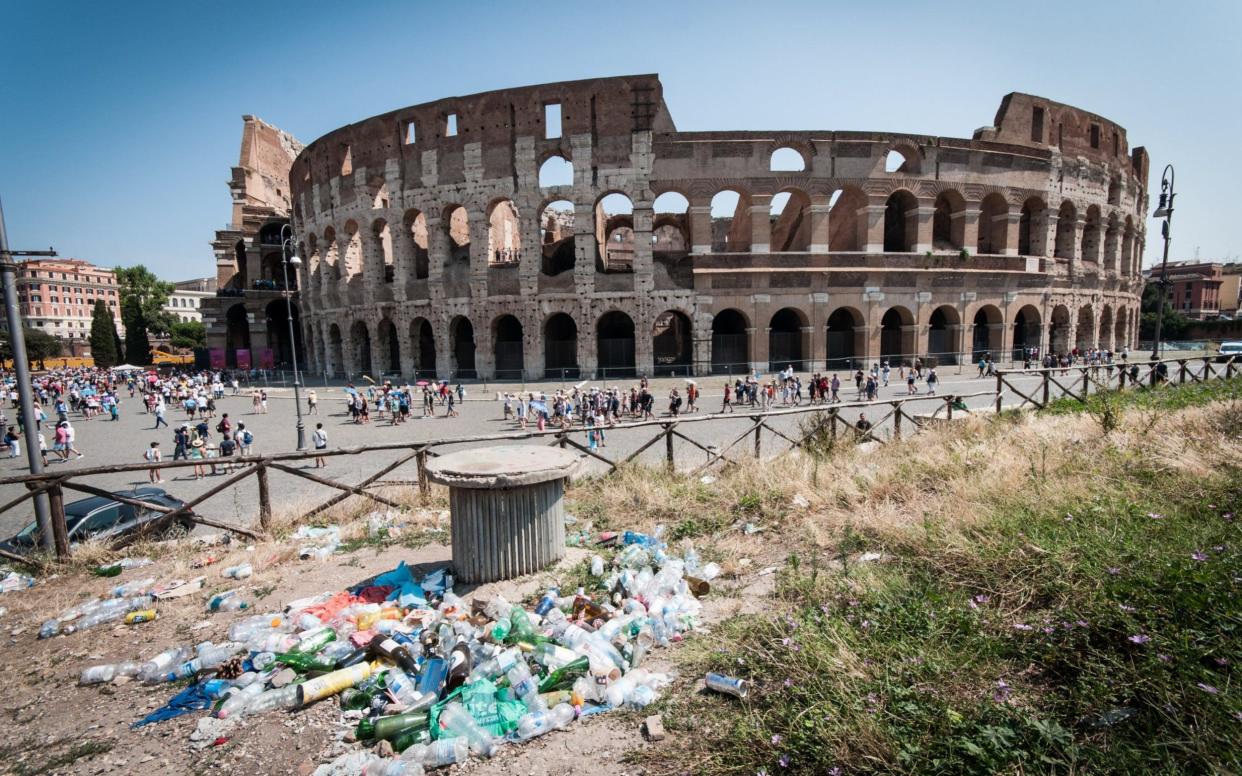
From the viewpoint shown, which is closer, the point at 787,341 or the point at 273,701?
the point at 273,701

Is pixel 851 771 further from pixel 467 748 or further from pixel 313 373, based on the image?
pixel 313 373

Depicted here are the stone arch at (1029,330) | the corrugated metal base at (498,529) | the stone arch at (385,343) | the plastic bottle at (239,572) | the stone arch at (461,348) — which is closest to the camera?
the corrugated metal base at (498,529)

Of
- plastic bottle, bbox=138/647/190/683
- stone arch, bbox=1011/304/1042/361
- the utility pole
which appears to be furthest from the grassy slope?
stone arch, bbox=1011/304/1042/361

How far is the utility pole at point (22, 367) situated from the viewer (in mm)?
5742

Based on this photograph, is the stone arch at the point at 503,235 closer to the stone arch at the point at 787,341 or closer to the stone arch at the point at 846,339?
the stone arch at the point at 787,341

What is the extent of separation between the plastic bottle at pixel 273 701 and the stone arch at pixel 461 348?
24030 mm

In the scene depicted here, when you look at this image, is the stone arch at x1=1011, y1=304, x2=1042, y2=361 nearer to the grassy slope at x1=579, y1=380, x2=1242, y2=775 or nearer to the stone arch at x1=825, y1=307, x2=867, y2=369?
the stone arch at x1=825, y1=307, x2=867, y2=369

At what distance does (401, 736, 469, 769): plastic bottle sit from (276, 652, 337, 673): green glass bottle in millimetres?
1072

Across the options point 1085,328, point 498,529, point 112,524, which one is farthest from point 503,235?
point 1085,328

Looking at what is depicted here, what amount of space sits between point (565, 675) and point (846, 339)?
2631cm

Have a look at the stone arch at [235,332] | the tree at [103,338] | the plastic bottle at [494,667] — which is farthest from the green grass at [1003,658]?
the tree at [103,338]

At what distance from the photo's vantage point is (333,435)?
635 inches

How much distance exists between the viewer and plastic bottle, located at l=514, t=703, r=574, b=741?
2812 mm

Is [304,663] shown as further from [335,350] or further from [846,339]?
[335,350]
